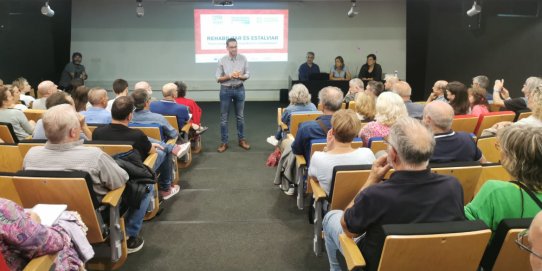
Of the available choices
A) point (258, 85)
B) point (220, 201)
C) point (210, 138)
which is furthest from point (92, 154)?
point (258, 85)

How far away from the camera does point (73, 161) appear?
95.5 inches

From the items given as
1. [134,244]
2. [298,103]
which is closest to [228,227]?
[134,244]

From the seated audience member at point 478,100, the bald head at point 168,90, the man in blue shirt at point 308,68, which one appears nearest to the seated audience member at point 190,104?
the bald head at point 168,90

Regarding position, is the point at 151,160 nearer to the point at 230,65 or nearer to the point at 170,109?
the point at 170,109

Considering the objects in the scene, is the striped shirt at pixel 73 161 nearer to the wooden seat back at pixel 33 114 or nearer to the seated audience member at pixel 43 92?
the wooden seat back at pixel 33 114

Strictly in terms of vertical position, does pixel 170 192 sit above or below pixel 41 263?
below

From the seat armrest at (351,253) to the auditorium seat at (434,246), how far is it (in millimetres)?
139

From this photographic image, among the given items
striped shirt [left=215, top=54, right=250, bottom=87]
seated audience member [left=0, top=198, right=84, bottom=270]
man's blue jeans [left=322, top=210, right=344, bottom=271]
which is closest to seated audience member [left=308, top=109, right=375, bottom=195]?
man's blue jeans [left=322, top=210, right=344, bottom=271]

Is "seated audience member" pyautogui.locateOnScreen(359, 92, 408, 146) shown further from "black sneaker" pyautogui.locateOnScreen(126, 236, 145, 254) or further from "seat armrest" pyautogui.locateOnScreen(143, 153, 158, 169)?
"black sneaker" pyautogui.locateOnScreen(126, 236, 145, 254)

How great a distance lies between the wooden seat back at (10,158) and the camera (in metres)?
2.97

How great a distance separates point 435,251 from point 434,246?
1.4 inches

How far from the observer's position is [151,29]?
390 inches

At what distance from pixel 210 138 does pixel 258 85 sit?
3.86 metres

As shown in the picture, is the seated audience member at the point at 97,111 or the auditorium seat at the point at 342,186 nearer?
the auditorium seat at the point at 342,186
